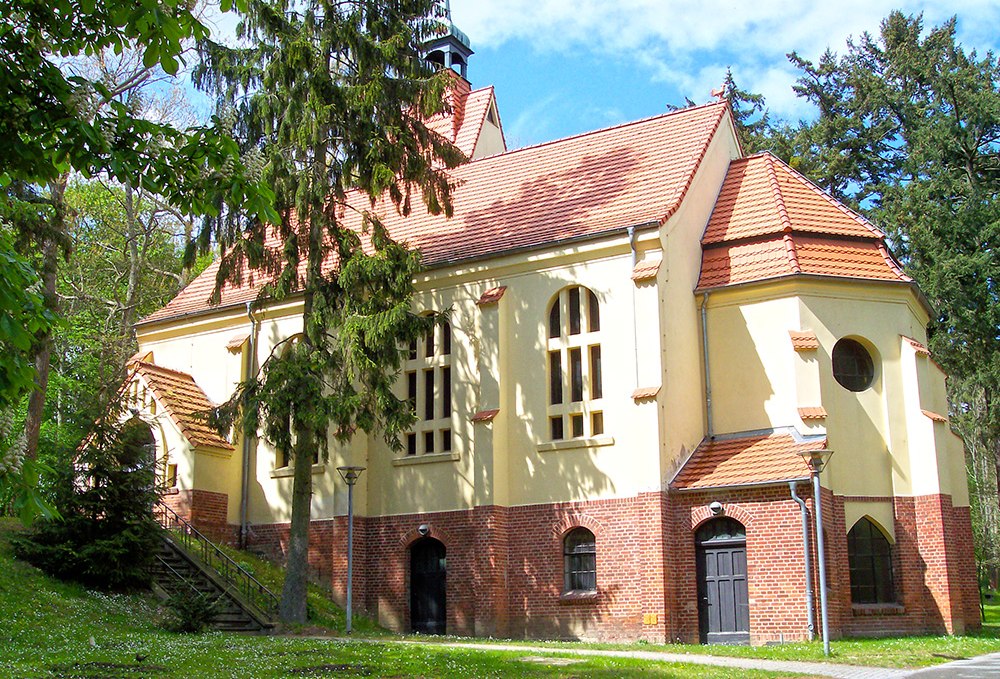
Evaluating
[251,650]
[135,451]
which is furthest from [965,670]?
[135,451]

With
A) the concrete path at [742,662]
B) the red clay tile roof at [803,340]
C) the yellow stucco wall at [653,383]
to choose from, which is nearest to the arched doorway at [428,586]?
the yellow stucco wall at [653,383]

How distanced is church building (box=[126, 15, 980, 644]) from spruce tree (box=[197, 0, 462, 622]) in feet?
5.26

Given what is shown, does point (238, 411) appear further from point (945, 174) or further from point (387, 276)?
point (945, 174)

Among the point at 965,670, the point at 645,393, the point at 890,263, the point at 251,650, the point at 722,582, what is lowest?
the point at 965,670

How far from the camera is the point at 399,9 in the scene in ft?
70.4

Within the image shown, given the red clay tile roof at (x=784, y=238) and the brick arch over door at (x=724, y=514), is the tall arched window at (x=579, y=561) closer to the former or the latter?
the brick arch over door at (x=724, y=514)

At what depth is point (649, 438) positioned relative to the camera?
2030 cm

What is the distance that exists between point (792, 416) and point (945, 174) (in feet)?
51.9

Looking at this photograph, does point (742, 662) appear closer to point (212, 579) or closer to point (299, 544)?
point (299, 544)

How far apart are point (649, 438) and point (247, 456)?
34.7 ft

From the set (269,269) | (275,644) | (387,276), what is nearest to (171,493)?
(269,269)

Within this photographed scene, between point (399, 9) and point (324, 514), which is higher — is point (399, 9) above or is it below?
above

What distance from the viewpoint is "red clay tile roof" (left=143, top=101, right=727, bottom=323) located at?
2281 cm

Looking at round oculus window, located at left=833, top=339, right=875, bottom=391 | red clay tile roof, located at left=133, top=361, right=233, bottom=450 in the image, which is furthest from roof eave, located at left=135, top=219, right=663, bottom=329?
round oculus window, located at left=833, top=339, right=875, bottom=391
